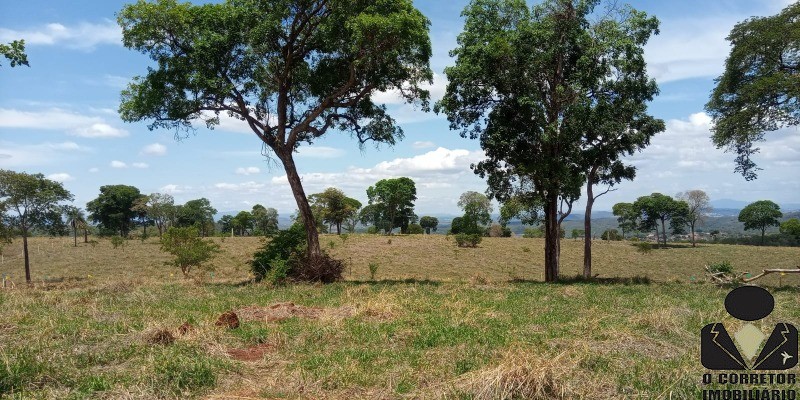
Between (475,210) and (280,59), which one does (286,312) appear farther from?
(475,210)

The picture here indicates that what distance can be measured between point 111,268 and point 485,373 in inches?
1447

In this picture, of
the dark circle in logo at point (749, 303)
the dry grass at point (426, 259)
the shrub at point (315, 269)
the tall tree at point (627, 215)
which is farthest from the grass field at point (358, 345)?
the tall tree at point (627, 215)

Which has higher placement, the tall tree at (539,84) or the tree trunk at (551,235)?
the tall tree at (539,84)

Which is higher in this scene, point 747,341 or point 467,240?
point 747,341

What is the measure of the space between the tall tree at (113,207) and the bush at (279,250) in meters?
73.0

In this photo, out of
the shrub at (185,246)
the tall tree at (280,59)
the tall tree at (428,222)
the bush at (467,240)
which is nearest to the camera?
the tall tree at (280,59)

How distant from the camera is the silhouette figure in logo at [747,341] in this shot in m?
3.35

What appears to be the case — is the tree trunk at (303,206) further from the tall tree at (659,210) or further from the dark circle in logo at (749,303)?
the tall tree at (659,210)

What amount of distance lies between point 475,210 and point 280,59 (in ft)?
207

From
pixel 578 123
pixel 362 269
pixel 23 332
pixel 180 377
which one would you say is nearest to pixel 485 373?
pixel 180 377

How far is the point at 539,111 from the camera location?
20328 mm

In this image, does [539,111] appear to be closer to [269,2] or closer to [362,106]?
[362,106]

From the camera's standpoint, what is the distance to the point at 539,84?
21.4 m

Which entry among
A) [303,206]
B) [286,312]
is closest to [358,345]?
[286,312]
